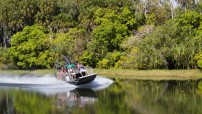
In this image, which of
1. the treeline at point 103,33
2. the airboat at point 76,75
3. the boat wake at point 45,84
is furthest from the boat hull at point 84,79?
the treeline at point 103,33

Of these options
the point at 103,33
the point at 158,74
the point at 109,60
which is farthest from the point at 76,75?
the point at 103,33

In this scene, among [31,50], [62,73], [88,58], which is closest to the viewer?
[62,73]

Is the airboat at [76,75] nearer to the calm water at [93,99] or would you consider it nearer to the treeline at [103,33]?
the calm water at [93,99]

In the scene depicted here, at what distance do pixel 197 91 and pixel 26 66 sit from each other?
150ft

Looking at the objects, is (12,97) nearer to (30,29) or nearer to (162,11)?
(30,29)

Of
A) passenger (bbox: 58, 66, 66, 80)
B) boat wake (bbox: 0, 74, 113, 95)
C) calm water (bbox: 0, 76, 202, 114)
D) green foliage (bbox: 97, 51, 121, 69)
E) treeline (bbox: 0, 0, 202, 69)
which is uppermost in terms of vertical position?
treeline (bbox: 0, 0, 202, 69)

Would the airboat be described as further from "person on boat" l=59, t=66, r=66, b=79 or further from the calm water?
the calm water

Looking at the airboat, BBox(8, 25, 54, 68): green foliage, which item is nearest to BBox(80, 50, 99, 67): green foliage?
BBox(8, 25, 54, 68): green foliage

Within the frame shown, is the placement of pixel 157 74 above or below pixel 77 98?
above

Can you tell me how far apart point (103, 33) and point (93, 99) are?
129 feet

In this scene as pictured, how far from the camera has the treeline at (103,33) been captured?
63.2m

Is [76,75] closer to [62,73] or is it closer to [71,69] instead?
[71,69]

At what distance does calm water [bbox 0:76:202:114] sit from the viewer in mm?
27422

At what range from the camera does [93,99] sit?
33.0 metres
